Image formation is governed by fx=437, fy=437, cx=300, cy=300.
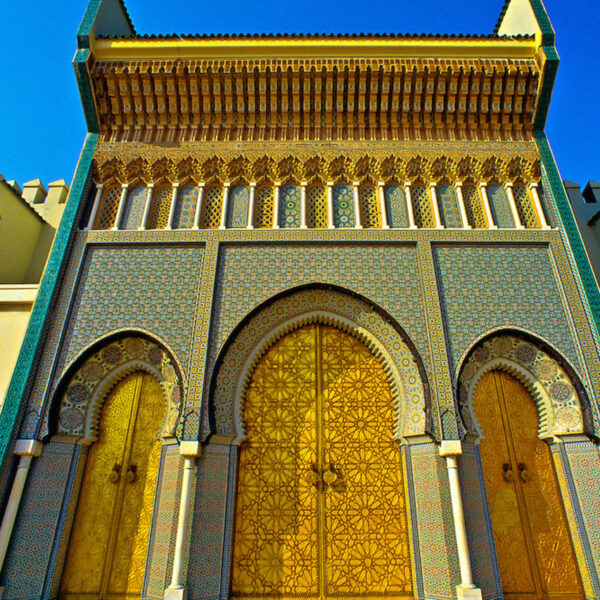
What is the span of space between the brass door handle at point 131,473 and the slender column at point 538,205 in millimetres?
4410

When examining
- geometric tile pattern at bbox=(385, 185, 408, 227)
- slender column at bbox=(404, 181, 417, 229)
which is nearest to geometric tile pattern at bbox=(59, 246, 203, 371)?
geometric tile pattern at bbox=(385, 185, 408, 227)

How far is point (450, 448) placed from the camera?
335 cm

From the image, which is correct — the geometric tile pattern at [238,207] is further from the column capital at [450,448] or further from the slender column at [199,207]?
the column capital at [450,448]

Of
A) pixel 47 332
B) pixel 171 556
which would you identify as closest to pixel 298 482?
pixel 171 556

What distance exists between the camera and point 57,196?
5.43 metres

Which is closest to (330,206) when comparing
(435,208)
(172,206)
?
(435,208)

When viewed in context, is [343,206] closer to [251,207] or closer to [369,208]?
[369,208]

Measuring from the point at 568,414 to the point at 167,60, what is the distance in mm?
5192

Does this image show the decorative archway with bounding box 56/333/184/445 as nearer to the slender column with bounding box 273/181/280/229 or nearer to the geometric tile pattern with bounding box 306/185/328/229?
the slender column with bounding box 273/181/280/229

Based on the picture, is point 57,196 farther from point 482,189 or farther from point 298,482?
point 482,189

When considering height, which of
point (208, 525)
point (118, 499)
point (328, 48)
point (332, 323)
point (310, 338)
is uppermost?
point (328, 48)

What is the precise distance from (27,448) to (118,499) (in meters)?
0.82

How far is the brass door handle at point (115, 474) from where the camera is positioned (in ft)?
11.8

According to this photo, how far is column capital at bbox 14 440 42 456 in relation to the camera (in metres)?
3.42
